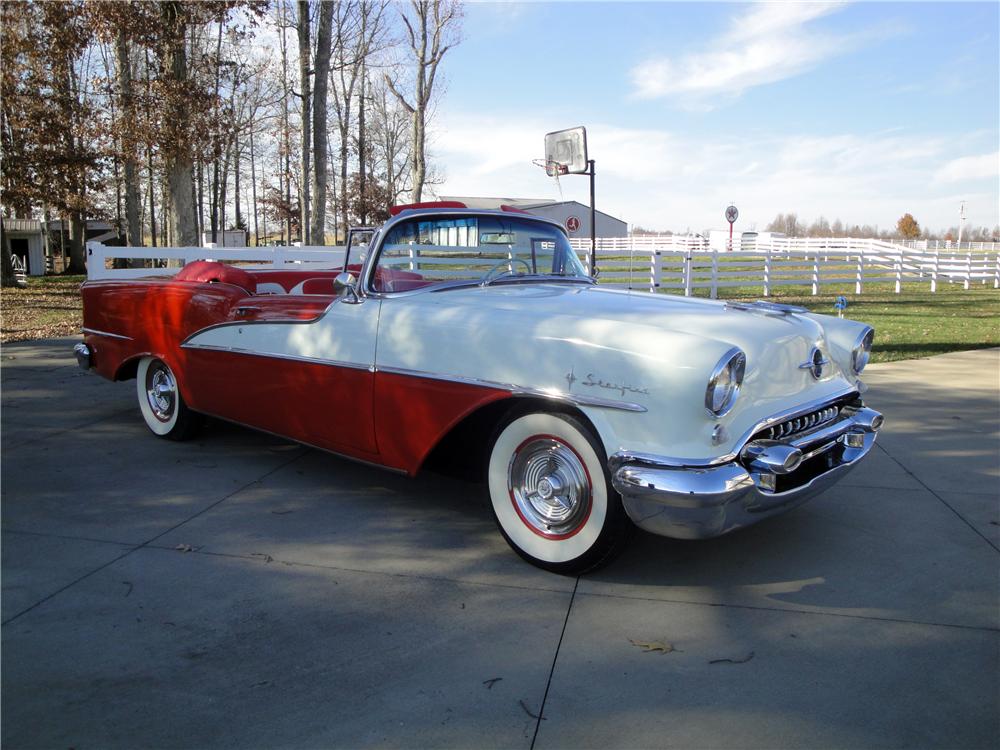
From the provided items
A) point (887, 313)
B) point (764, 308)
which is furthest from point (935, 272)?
point (764, 308)

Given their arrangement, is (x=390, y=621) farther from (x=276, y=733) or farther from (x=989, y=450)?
(x=989, y=450)

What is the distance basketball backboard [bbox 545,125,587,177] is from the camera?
441 inches

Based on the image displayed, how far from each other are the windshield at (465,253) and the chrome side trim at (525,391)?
1.71 ft

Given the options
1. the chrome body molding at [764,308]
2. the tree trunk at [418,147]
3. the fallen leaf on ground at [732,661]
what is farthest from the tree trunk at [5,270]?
the fallen leaf on ground at [732,661]

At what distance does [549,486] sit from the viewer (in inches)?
126

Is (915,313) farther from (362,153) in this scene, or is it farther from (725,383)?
(362,153)

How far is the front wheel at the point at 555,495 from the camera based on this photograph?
10.0 ft

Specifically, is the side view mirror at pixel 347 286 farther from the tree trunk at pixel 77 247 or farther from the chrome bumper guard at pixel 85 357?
the tree trunk at pixel 77 247

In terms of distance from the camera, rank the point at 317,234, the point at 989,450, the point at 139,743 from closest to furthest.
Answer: the point at 139,743, the point at 989,450, the point at 317,234

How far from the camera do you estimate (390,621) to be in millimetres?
2865

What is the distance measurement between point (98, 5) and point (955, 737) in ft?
55.4

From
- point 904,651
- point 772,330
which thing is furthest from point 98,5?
point 904,651

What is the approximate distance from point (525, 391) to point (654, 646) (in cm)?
110

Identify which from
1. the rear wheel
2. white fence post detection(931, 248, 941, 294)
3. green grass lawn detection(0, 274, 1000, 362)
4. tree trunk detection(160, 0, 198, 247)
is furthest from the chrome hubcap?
white fence post detection(931, 248, 941, 294)
